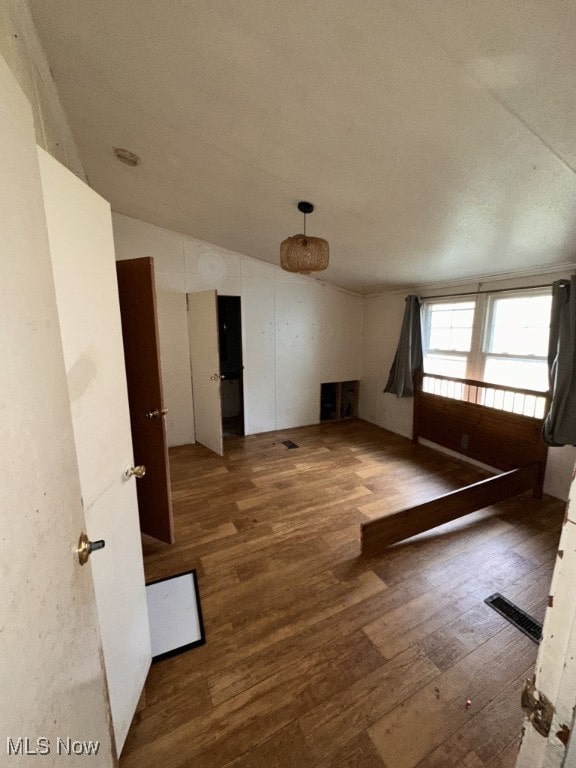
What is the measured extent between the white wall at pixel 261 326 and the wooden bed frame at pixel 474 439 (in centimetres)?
156

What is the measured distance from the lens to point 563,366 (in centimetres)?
247

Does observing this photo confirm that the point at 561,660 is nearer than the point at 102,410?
Yes

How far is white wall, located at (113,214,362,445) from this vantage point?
3.71 meters

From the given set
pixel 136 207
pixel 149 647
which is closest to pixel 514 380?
pixel 149 647

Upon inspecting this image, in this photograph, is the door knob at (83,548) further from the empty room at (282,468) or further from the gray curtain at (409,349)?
the gray curtain at (409,349)

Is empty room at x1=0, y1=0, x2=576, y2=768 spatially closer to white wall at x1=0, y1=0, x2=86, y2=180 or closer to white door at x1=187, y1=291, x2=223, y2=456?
white wall at x1=0, y1=0, x2=86, y2=180

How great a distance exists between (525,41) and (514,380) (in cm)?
284

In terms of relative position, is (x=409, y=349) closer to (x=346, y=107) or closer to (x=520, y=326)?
(x=520, y=326)

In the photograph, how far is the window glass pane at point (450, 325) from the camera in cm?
354

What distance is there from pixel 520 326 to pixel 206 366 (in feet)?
11.1

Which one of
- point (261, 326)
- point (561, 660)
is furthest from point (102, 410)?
point (261, 326)

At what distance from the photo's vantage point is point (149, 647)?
1.38 metres

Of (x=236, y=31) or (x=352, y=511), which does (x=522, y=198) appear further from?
(x=352, y=511)
